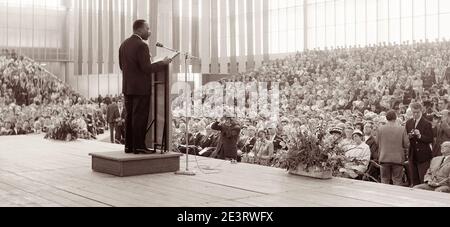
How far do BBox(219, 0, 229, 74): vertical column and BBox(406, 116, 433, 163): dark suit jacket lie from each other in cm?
2222

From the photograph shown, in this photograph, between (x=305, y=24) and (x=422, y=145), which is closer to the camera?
A: (x=422, y=145)

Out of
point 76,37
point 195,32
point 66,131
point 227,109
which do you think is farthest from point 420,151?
point 76,37

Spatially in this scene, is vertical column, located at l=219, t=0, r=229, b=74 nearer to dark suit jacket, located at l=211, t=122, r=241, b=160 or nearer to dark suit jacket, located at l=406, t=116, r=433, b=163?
dark suit jacket, located at l=211, t=122, r=241, b=160

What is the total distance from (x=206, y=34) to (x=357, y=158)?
76.4 feet

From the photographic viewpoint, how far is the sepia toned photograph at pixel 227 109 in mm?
4810

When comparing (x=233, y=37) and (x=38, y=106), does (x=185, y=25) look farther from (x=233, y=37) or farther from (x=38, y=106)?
(x=38, y=106)

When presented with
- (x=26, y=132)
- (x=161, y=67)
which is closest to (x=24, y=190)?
(x=161, y=67)

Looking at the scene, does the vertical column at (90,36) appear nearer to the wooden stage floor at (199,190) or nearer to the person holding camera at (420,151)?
the wooden stage floor at (199,190)

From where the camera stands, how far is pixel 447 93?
444 inches

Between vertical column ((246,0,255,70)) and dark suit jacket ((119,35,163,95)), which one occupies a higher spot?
vertical column ((246,0,255,70))

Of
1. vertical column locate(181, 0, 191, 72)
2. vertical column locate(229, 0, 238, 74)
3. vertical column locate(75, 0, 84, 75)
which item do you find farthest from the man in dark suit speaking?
vertical column locate(75, 0, 84, 75)

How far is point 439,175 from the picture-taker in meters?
6.00

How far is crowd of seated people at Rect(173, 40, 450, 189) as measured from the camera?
28.4ft

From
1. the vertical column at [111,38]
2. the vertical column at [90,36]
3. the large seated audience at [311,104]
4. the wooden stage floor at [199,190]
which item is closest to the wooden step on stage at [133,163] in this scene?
the wooden stage floor at [199,190]
